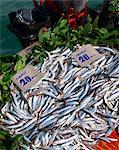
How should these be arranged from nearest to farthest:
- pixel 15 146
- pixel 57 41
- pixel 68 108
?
pixel 15 146 → pixel 68 108 → pixel 57 41

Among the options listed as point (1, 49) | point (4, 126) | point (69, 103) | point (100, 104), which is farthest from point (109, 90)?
point (1, 49)

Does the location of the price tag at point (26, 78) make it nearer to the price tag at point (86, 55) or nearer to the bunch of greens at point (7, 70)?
the bunch of greens at point (7, 70)

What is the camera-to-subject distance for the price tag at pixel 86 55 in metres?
4.94

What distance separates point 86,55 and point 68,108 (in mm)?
961

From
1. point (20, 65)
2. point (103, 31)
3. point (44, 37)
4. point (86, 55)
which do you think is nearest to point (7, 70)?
point (20, 65)

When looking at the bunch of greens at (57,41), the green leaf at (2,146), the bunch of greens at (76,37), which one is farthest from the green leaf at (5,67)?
the green leaf at (2,146)

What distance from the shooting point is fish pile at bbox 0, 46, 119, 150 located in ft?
13.7

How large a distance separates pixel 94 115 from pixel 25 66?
4.06ft

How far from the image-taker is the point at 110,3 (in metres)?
6.30

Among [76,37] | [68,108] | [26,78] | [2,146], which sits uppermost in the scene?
[76,37]

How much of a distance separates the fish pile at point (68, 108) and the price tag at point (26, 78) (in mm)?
60

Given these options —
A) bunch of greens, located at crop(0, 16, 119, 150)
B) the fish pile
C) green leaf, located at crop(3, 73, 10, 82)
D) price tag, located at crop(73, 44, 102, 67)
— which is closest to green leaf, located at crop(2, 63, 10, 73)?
bunch of greens, located at crop(0, 16, 119, 150)

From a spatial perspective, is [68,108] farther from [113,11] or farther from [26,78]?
[113,11]

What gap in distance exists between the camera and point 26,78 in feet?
15.7
